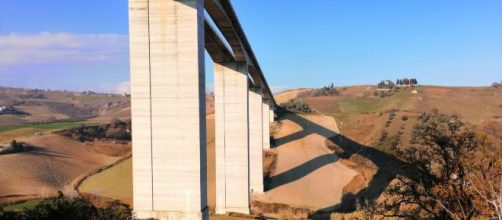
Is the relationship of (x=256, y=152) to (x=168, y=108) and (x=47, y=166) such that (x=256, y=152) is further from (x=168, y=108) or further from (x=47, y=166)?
(x=47, y=166)

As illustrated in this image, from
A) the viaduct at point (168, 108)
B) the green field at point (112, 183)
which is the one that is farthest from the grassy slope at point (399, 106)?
the viaduct at point (168, 108)

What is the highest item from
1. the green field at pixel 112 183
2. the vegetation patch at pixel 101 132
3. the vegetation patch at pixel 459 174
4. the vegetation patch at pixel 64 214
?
the vegetation patch at pixel 459 174

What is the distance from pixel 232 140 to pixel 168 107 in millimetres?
16679

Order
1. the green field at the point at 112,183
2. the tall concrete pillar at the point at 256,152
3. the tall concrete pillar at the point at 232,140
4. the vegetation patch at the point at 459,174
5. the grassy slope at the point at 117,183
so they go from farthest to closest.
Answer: the green field at the point at 112,183 → the grassy slope at the point at 117,183 → the tall concrete pillar at the point at 256,152 → the tall concrete pillar at the point at 232,140 → the vegetation patch at the point at 459,174

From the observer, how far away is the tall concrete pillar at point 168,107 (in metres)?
19.9

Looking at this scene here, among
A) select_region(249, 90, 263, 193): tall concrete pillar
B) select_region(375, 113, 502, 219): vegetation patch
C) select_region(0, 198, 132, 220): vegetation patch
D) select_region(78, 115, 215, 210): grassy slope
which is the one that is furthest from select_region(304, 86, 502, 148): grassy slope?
select_region(0, 198, 132, 220): vegetation patch

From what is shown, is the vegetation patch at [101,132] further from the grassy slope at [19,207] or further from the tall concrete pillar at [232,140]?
the tall concrete pillar at [232,140]

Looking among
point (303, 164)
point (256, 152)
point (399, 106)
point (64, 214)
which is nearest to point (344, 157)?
point (303, 164)

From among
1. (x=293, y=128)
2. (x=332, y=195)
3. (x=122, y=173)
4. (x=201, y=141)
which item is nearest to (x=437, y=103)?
(x=293, y=128)

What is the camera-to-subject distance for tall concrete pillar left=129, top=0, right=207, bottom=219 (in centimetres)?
1988

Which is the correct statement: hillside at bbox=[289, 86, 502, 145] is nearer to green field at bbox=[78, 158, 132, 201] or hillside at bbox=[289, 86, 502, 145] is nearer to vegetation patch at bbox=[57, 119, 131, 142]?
green field at bbox=[78, 158, 132, 201]

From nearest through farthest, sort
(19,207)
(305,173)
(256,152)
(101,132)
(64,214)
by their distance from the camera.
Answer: (64,214) → (19,207) → (256,152) → (305,173) → (101,132)

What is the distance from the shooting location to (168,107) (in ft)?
66.1

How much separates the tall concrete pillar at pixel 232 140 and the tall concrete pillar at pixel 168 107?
1548 cm
